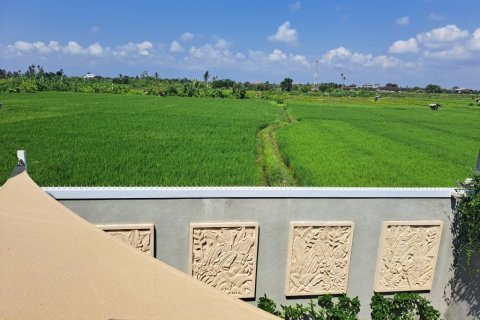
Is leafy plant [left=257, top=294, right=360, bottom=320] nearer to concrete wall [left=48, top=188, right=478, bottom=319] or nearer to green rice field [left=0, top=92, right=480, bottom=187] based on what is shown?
concrete wall [left=48, top=188, right=478, bottom=319]

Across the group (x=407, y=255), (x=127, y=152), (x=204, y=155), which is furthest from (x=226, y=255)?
(x=127, y=152)

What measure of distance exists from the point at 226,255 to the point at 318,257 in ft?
3.07

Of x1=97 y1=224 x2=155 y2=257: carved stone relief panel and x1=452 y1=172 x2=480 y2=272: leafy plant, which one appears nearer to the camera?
x1=97 y1=224 x2=155 y2=257: carved stone relief panel

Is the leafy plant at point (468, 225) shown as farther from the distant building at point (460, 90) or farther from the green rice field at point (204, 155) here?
the distant building at point (460, 90)

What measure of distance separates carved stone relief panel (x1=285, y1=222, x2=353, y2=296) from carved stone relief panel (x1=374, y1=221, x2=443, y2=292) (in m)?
0.40

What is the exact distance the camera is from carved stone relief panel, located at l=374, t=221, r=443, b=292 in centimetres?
398

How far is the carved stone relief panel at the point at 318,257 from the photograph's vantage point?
149 inches

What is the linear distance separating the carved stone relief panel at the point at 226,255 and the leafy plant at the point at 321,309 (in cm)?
24

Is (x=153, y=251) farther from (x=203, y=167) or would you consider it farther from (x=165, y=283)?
(x=203, y=167)

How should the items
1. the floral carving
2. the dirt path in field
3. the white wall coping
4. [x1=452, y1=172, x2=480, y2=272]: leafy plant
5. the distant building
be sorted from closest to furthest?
the white wall coping
the floral carving
[x1=452, y1=172, x2=480, y2=272]: leafy plant
the dirt path in field
the distant building

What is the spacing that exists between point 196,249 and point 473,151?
44.0ft

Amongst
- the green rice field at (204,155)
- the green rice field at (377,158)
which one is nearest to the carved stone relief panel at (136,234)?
the green rice field at (204,155)

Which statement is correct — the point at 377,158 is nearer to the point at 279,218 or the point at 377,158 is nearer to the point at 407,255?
the point at 407,255

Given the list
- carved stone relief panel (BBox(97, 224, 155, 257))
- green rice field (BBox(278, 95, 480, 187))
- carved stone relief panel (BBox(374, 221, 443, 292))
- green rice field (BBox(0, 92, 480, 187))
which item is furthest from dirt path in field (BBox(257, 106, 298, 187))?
carved stone relief panel (BBox(97, 224, 155, 257))
